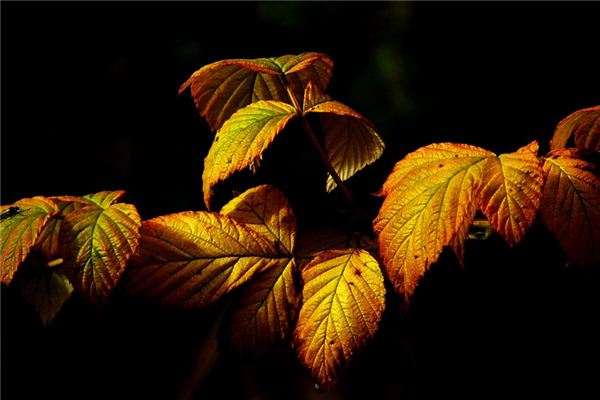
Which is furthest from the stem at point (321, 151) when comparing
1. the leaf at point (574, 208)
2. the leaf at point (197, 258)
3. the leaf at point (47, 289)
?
the leaf at point (47, 289)

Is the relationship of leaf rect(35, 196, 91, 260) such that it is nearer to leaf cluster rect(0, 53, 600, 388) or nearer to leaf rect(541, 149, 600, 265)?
leaf cluster rect(0, 53, 600, 388)

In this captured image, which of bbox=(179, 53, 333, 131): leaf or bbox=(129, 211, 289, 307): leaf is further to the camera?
bbox=(179, 53, 333, 131): leaf

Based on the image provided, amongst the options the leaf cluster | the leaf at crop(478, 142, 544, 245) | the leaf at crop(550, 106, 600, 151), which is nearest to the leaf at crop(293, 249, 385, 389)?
the leaf cluster

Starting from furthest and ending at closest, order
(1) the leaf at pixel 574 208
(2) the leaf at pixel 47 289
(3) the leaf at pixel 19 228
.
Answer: (2) the leaf at pixel 47 289, (3) the leaf at pixel 19 228, (1) the leaf at pixel 574 208

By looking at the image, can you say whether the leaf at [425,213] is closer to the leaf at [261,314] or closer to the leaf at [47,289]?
the leaf at [261,314]

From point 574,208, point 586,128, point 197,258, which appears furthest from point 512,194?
point 197,258

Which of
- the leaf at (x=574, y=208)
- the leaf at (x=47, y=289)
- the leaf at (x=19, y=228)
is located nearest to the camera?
the leaf at (x=574, y=208)
